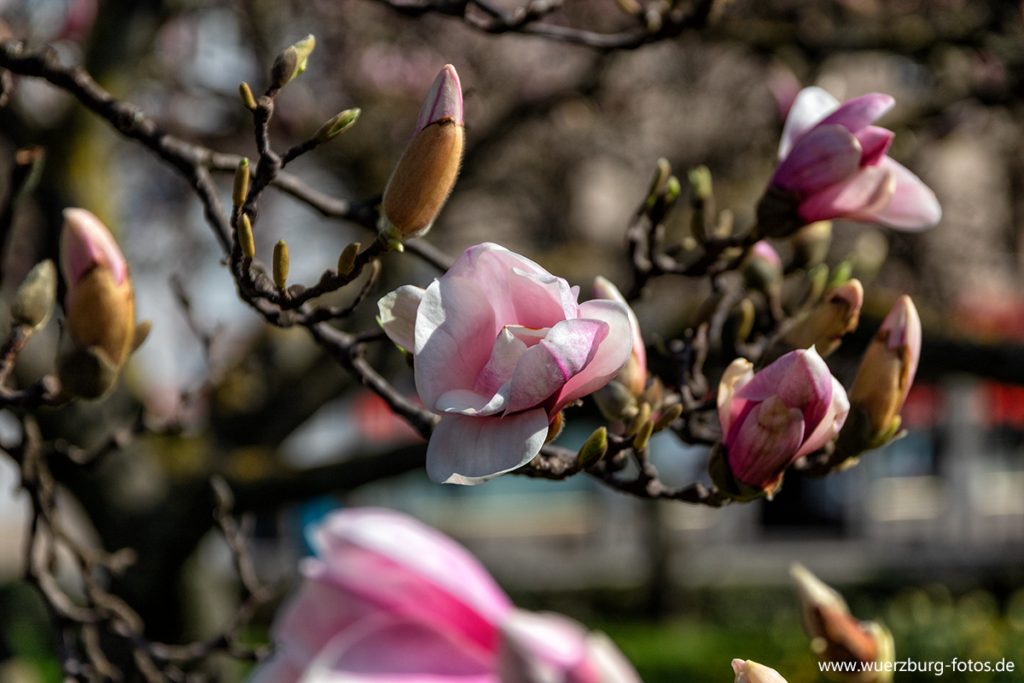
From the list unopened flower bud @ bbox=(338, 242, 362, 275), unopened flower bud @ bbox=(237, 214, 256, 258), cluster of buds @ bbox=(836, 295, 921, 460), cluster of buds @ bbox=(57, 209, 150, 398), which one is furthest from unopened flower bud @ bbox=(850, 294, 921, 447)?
cluster of buds @ bbox=(57, 209, 150, 398)

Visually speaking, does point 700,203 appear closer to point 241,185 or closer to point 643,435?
point 643,435

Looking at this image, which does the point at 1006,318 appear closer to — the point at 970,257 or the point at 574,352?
the point at 970,257

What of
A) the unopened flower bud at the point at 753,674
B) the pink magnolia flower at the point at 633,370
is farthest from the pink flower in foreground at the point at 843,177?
the unopened flower bud at the point at 753,674

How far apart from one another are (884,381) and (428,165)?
0.58m

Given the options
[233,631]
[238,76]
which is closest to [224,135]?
[238,76]

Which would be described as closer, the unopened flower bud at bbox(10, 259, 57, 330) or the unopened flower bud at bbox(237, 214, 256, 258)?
the unopened flower bud at bbox(237, 214, 256, 258)

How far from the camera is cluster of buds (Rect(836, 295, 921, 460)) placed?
1.03 metres

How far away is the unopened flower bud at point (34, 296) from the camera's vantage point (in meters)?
1.03

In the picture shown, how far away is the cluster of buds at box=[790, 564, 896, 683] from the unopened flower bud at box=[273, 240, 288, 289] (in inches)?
30.1

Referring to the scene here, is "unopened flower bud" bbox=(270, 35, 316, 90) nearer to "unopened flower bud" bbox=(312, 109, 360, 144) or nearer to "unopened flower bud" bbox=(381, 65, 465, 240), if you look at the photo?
"unopened flower bud" bbox=(312, 109, 360, 144)

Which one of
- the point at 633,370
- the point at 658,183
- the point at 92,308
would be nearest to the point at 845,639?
the point at 633,370

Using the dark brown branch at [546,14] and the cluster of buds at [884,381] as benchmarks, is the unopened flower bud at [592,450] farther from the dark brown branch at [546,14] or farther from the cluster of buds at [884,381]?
the dark brown branch at [546,14]

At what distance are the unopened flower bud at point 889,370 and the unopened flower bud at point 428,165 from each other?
53 centimetres

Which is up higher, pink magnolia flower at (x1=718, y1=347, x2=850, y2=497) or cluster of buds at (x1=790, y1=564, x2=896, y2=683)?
pink magnolia flower at (x1=718, y1=347, x2=850, y2=497)
